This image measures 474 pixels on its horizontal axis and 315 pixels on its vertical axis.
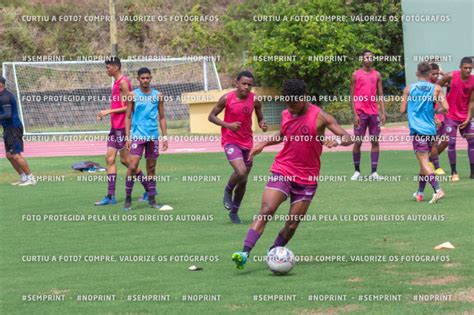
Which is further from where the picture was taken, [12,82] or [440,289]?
[12,82]

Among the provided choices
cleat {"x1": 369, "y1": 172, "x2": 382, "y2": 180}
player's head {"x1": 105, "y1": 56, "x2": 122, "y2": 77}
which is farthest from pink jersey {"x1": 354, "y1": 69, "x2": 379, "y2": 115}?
player's head {"x1": 105, "y1": 56, "x2": 122, "y2": 77}

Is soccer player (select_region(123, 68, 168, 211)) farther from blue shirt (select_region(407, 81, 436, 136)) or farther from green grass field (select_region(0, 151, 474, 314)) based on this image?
blue shirt (select_region(407, 81, 436, 136))

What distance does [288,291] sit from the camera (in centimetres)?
902

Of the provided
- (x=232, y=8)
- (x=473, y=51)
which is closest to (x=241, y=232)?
(x=473, y=51)

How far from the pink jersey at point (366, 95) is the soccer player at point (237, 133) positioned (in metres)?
5.06

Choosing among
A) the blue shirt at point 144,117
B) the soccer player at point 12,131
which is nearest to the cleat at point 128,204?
the blue shirt at point 144,117

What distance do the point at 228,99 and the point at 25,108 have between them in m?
25.4

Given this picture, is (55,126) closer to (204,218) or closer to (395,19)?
(395,19)

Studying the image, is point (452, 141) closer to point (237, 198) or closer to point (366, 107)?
point (366, 107)

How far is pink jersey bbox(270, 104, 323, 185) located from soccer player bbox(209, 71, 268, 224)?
3.37 m

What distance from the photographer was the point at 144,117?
15.1 meters

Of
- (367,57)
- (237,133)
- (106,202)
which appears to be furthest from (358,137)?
(237,133)

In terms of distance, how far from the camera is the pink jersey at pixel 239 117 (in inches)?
543

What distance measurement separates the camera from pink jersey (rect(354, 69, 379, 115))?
18.6 m
